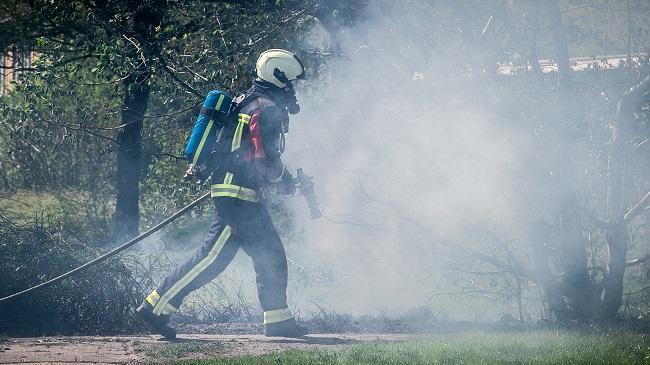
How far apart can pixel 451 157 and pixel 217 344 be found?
4115 mm

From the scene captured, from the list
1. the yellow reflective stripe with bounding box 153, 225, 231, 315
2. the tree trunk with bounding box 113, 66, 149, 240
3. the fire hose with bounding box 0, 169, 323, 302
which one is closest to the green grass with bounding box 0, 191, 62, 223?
the tree trunk with bounding box 113, 66, 149, 240

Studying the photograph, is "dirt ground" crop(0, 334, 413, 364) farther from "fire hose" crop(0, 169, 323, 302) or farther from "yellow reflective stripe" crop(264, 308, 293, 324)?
"fire hose" crop(0, 169, 323, 302)

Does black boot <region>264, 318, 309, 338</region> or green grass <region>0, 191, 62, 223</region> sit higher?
green grass <region>0, 191, 62, 223</region>

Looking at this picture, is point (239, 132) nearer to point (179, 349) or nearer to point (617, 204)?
point (179, 349)

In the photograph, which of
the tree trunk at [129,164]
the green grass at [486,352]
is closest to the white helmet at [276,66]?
the green grass at [486,352]

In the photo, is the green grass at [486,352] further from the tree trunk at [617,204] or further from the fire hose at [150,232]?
the tree trunk at [617,204]

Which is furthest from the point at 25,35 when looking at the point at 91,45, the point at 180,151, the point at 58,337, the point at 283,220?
the point at 58,337

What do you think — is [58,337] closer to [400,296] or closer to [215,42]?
[215,42]

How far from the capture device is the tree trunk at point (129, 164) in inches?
471

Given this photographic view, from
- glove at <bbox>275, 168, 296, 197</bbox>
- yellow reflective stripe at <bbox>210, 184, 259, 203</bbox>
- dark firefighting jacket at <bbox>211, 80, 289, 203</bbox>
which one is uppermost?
dark firefighting jacket at <bbox>211, 80, 289, 203</bbox>

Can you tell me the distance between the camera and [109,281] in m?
9.07

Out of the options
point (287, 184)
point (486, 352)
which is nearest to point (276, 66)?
point (287, 184)

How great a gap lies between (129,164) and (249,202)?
195 inches

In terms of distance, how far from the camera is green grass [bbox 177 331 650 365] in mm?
6680
